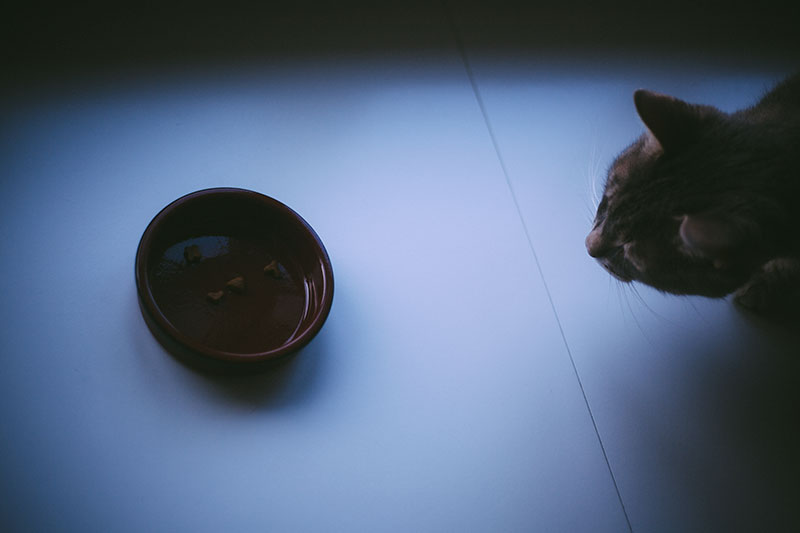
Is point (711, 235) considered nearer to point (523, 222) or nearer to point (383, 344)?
point (523, 222)

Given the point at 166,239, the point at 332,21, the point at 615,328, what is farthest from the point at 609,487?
the point at 332,21

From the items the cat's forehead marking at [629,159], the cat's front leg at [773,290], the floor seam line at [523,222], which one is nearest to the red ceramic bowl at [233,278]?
the floor seam line at [523,222]

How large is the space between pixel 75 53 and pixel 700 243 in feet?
3.66

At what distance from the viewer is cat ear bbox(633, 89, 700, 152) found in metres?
0.84

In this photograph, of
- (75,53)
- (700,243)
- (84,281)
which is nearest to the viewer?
(700,243)

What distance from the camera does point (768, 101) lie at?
103 cm

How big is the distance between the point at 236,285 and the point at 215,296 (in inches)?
1.4

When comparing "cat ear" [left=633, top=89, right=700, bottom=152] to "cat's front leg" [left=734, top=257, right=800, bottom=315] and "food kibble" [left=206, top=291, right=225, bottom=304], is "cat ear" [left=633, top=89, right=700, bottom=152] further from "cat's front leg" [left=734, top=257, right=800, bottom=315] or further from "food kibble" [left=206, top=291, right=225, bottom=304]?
"food kibble" [left=206, top=291, right=225, bottom=304]

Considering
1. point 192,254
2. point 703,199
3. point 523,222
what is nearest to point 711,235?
point 703,199

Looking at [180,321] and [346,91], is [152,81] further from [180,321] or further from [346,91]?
[180,321]

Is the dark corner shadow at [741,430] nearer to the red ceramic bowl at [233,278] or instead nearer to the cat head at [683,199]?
the cat head at [683,199]

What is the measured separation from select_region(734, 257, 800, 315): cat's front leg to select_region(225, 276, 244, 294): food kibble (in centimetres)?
97

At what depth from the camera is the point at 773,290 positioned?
1.08 metres

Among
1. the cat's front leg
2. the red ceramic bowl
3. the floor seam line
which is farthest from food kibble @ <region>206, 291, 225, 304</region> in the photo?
the cat's front leg
